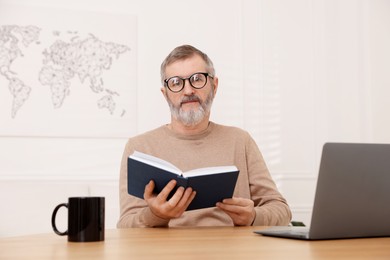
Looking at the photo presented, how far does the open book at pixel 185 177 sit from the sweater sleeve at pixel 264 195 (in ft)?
1.06

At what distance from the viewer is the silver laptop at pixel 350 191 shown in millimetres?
1043

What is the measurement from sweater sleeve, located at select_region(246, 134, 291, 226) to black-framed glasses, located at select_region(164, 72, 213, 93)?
34 cm

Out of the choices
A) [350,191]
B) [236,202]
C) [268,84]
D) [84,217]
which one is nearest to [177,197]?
[236,202]

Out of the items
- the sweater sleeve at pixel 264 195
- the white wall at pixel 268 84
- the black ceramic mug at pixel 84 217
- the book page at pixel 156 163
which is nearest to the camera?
the black ceramic mug at pixel 84 217

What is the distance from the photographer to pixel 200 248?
3.35 ft

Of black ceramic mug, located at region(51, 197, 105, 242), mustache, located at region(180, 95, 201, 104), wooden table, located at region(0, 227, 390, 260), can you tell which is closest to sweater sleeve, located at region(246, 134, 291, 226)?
mustache, located at region(180, 95, 201, 104)

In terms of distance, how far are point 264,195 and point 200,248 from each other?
120cm

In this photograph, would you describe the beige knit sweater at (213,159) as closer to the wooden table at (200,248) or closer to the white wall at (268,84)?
the wooden table at (200,248)

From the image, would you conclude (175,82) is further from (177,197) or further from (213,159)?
(177,197)

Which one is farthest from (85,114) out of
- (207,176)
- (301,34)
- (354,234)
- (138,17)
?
(354,234)

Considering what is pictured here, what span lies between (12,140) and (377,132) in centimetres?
251

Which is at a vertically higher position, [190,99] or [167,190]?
[190,99]

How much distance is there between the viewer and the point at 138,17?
3.38 metres

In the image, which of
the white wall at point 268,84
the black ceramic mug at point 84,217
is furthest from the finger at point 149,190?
the white wall at point 268,84
